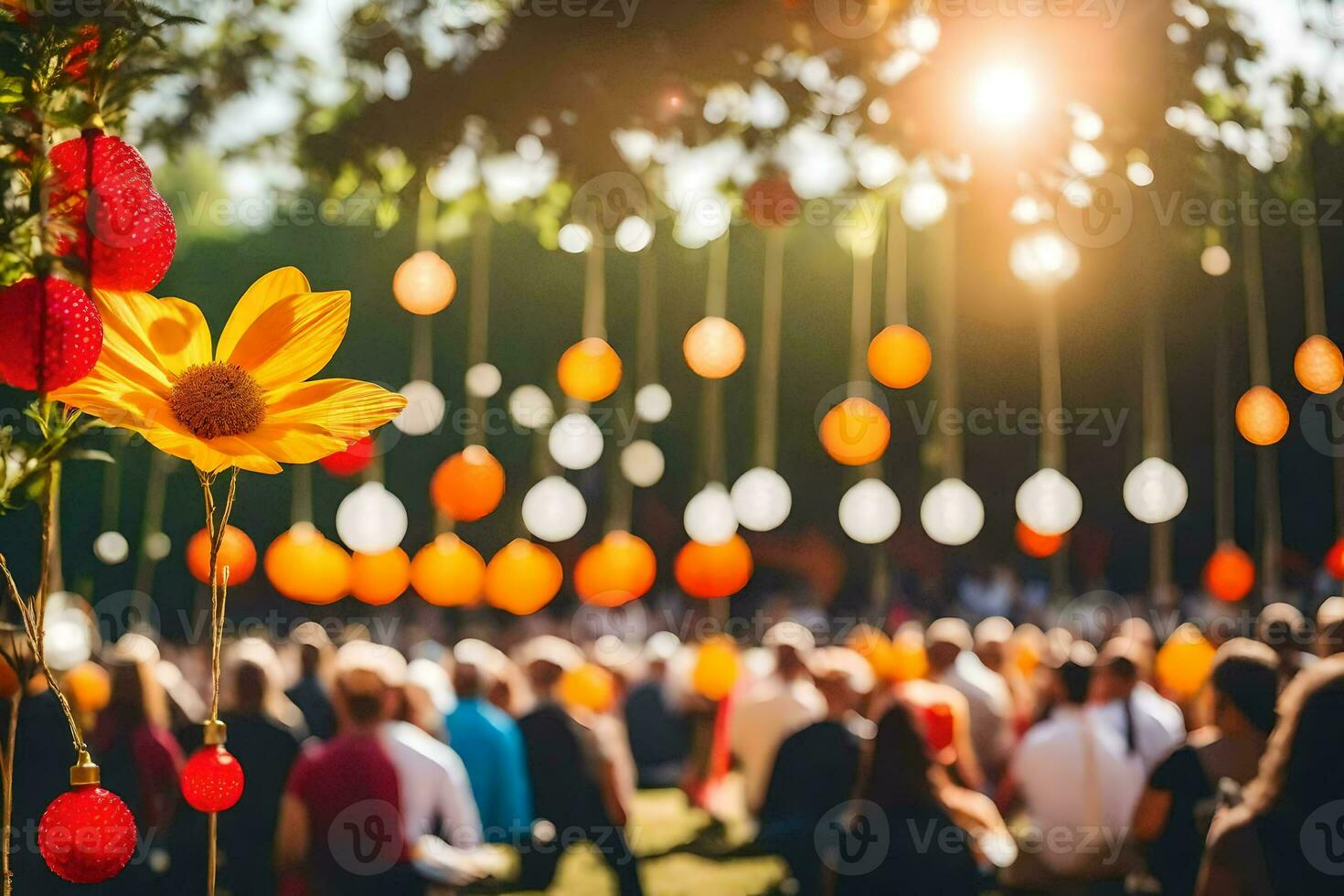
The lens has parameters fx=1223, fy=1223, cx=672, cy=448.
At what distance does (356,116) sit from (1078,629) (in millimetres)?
11493

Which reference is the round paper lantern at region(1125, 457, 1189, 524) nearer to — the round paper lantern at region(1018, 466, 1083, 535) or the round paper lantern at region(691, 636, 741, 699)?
the round paper lantern at region(1018, 466, 1083, 535)

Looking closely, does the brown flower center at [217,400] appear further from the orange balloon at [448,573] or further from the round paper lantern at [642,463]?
the round paper lantern at [642,463]

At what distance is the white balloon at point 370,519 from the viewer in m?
5.26

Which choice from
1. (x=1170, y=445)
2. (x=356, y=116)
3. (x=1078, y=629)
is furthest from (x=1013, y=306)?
(x=356, y=116)

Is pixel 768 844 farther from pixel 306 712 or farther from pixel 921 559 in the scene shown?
pixel 921 559

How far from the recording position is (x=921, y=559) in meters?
21.1

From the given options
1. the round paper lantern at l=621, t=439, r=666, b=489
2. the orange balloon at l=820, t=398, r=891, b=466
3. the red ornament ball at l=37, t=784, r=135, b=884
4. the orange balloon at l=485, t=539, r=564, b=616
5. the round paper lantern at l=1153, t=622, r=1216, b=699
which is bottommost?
the round paper lantern at l=1153, t=622, r=1216, b=699

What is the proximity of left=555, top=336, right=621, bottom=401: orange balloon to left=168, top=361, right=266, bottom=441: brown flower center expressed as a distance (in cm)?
364

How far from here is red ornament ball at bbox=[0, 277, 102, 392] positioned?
3.87 ft

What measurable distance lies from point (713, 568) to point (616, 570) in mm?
469

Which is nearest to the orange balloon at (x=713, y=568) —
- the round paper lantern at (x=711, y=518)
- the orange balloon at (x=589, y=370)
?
the round paper lantern at (x=711, y=518)

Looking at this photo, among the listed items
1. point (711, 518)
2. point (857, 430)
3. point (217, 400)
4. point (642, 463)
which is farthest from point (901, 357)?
point (642, 463)

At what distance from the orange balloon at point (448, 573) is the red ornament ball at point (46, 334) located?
13.0ft

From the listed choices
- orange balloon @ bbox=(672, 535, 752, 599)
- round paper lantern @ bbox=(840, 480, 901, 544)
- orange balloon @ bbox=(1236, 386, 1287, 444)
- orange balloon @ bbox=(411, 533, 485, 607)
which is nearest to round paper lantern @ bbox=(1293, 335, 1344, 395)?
orange balloon @ bbox=(1236, 386, 1287, 444)
